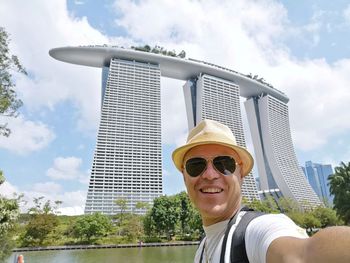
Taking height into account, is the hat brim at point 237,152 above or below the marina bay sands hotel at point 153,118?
below

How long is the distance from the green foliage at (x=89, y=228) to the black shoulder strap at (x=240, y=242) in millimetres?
36186

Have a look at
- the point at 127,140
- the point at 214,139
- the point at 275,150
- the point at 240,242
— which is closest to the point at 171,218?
the point at 127,140

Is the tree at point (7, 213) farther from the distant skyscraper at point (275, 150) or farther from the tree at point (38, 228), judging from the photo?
the distant skyscraper at point (275, 150)

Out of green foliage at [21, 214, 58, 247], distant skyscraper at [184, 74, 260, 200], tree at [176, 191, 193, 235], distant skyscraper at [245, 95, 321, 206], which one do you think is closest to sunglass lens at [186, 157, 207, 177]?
green foliage at [21, 214, 58, 247]

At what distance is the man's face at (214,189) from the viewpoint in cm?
124

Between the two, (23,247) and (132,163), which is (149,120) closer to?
(132,163)

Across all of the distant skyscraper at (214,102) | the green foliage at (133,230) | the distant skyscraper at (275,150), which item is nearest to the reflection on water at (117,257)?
the green foliage at (133,230)

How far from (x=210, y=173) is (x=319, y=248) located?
2.24 feet

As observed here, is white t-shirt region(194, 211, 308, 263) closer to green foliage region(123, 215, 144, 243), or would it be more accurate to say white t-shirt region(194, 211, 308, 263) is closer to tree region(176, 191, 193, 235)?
tree region(176, 191, 193, 235)

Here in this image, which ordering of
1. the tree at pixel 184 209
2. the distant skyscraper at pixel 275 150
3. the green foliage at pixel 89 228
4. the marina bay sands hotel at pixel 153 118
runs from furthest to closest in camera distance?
the distant skyscraper at pixel 275 150
the marina bay sands hotel at pixel 153 118
the tree at pixel 184 209
the green foliage at pixel 89 228

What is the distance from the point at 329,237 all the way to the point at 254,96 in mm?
89181

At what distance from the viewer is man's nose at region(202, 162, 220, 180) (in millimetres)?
1287

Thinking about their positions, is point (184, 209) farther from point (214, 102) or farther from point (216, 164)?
point (214, 102)

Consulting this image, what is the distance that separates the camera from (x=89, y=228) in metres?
34.4
